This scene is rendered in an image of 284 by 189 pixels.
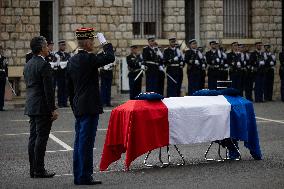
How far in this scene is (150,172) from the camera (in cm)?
1311

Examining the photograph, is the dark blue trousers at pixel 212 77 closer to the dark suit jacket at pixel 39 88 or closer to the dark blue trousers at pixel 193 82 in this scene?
the dark blue trousers at pixel 193 82

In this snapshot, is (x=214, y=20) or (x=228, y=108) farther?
(x=214, y=20)

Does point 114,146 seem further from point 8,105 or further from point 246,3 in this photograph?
point 246,3

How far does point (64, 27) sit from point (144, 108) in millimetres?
18632

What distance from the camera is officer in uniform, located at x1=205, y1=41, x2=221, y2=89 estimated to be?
29391 mm

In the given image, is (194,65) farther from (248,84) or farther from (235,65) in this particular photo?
(248,84)

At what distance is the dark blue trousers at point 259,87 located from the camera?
3020 centimetres

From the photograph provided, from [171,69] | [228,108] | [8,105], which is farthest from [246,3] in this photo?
[228,108]

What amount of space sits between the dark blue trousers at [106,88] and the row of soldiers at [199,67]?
27.1 inches

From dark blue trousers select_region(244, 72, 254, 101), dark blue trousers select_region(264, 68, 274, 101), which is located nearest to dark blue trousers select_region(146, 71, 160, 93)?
dark blue trousers select_region(244, 72, 254, 101)

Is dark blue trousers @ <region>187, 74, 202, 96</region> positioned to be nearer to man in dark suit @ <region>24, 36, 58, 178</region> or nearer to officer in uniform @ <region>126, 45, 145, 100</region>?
officer in uniform @ <region>126, 45, 145, 100</region>

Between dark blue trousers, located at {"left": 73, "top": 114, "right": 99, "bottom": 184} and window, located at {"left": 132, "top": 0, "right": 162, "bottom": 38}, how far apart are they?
2156cm

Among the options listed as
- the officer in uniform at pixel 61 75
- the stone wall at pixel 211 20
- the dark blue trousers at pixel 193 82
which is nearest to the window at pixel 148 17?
the stone wall at pixel 211 20

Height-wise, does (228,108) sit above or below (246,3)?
below
